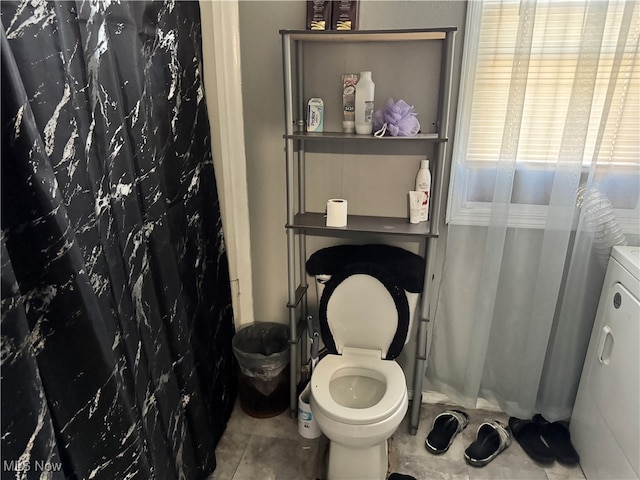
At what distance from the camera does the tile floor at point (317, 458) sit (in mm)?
Result: 1817

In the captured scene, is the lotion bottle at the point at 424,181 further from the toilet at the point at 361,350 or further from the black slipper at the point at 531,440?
the black slipper at the point at 531,440

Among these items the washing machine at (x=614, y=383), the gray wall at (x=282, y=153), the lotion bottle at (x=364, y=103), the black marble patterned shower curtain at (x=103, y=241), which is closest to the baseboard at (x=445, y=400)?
the gray wall at (x=282, y=153)

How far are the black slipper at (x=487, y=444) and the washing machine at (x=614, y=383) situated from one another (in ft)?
0.94

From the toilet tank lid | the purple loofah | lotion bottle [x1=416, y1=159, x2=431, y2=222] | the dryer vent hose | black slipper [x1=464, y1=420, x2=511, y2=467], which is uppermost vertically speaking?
the purple loofah

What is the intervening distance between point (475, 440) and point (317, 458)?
0.70 meters

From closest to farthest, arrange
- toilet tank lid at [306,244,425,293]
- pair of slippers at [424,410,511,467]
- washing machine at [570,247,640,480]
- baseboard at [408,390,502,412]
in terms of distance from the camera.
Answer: washing machine at [570,247,640,480]
toilet tank lid at [306,244,425,293]
pair of slippers at [424,410,511,467]
baseboard at [408,390,502,412]

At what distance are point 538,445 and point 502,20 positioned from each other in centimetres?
170

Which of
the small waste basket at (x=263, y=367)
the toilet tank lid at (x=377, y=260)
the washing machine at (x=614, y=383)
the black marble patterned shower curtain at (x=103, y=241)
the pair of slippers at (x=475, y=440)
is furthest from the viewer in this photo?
the small waste basket at (x=263, y=367)

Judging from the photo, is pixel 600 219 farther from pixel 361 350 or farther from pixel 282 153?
pixel 282 153

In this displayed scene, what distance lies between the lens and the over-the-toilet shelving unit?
157cm

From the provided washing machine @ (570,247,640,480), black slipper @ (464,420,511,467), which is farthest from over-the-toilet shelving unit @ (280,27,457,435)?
washing machine @ (570,247,640,480)

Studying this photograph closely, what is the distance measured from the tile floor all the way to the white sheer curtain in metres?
0.22

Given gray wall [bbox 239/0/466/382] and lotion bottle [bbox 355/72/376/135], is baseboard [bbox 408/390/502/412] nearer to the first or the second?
gray wall [bbox 239/0/466/382]

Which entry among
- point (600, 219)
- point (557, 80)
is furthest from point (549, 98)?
point (600, 219)
